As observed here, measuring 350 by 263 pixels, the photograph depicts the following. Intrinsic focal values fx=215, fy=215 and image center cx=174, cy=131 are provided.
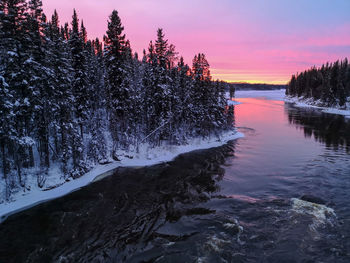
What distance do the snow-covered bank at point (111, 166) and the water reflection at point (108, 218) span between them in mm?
917

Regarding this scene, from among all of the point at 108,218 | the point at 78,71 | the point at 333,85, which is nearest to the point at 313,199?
the point at 108,218

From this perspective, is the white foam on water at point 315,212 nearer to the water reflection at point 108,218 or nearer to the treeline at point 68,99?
the water reflection at point 108,218

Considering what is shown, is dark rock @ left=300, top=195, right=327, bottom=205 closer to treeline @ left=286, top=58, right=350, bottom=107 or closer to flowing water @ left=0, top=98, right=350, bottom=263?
flowing water @ left=0, top=98, right=350, bottom=263

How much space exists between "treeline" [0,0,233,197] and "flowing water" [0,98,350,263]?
5.06m

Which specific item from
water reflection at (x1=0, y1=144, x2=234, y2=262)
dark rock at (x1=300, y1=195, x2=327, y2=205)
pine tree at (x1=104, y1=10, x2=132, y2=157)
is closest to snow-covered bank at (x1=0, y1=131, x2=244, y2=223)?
water reflection at (x1=0, y1=144, x2=234, y2=262)

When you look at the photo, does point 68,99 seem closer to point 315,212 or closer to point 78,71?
point 78,71

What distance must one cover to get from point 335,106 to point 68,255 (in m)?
106

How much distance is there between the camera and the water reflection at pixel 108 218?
1127 cm

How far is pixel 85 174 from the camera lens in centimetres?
2147

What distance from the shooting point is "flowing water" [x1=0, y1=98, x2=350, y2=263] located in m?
11.0

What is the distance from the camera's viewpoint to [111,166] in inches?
954

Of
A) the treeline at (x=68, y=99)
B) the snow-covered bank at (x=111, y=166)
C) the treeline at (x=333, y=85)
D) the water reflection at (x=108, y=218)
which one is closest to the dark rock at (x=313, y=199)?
the water reflection at (x=108, y=218)

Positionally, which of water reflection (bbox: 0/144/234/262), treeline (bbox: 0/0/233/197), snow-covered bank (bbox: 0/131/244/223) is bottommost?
water reflection (bbox: 0/144/234/262)

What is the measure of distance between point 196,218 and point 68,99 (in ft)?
60.7
